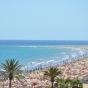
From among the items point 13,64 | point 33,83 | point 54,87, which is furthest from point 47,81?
point 13,64

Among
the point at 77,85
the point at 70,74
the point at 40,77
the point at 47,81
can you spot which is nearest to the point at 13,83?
the point at 47,81

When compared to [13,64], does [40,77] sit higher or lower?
lower

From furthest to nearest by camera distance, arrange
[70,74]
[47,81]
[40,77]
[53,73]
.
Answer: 1. [70,74]
2. [40,77]
3. [47,81]
4. [53,73]

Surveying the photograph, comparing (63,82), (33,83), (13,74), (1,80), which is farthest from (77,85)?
(1,80)

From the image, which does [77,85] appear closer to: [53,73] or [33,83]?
[53,73]

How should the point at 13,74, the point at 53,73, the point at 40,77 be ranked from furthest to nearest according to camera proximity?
the point at 40,77 → the point at 53,73 → the point at 13,74

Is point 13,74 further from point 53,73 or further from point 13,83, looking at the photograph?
point 13,83

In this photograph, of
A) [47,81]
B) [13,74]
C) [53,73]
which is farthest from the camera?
[47,81]

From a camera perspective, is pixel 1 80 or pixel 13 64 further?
pixel 1 80

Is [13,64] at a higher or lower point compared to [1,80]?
higher

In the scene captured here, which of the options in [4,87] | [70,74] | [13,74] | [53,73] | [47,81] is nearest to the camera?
[13,74]

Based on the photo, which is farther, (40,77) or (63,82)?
(40,77)
